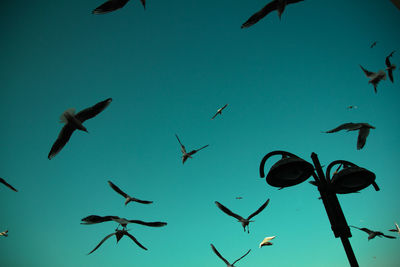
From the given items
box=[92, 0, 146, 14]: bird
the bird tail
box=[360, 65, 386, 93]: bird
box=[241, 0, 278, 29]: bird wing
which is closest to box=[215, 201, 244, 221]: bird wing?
the bird tail

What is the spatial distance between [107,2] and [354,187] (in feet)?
20.2

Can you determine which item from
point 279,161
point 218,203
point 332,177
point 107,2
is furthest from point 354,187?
point 107,2

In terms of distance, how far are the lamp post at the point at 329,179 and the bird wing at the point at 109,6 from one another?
437cm

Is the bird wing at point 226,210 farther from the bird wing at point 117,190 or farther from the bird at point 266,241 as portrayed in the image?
the bird wing at point 117,190

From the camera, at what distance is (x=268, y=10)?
14.2 feet

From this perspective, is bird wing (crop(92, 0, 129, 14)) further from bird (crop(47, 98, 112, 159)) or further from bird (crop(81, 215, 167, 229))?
bird (crop(81, 215, 167, 229))

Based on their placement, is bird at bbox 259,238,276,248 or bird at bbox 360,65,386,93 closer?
bird at bbox 360,65,386,93

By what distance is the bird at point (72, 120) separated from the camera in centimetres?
448

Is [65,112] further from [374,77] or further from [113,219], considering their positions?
[374,77]

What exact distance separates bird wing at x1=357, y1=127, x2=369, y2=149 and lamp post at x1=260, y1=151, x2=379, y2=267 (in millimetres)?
1012

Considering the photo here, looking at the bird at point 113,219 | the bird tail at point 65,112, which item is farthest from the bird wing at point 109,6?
the bird at point 113,219

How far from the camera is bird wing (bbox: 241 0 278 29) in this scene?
13.7ft

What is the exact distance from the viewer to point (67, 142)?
4.62 m

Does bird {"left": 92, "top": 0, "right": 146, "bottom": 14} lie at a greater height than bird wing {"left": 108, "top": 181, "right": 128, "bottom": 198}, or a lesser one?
greater
